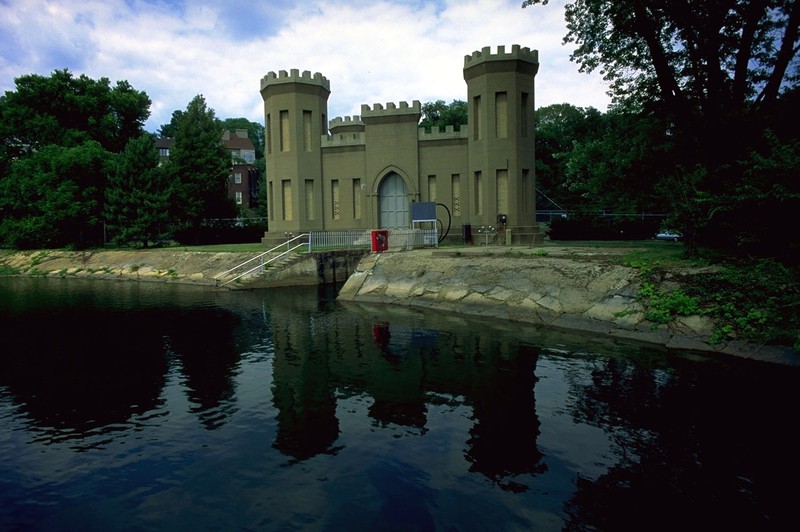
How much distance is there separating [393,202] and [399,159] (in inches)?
115

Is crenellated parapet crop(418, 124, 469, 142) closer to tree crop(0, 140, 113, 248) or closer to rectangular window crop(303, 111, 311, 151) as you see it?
rectangular window crop(303, 111, 311, 151)

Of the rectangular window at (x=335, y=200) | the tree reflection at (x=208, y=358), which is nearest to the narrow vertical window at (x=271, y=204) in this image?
the rectangular window at (x=335, y=200)

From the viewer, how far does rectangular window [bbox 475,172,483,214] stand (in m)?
32.3

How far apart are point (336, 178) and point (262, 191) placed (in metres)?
27.9

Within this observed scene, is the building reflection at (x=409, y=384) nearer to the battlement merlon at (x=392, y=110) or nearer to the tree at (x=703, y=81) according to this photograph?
the tree at (x=703, y=81)

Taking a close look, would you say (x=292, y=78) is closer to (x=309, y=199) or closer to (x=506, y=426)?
(x=309, y=199)

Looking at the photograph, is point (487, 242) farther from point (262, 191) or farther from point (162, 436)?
point (262, 191)

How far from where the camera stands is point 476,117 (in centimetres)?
3225

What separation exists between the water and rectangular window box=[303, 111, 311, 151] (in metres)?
22.7

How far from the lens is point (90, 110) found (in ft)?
153

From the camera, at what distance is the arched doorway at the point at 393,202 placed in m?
35.1

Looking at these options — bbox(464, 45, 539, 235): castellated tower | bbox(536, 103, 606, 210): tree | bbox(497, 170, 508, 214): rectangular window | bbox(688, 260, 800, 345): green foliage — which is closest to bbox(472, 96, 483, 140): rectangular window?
bbox(464, 45, 539, 235): castellated tower

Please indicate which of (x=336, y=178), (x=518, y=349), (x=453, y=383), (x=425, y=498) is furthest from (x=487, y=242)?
(x=425, y=498)

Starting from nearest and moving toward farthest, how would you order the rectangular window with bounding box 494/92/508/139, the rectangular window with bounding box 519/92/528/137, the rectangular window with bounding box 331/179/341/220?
the rectangular window with bounding box 494/92/508/139, the rectangular window with bounding box 519/92/528/137, the rectangular window with bounding box 331/179/341/220
